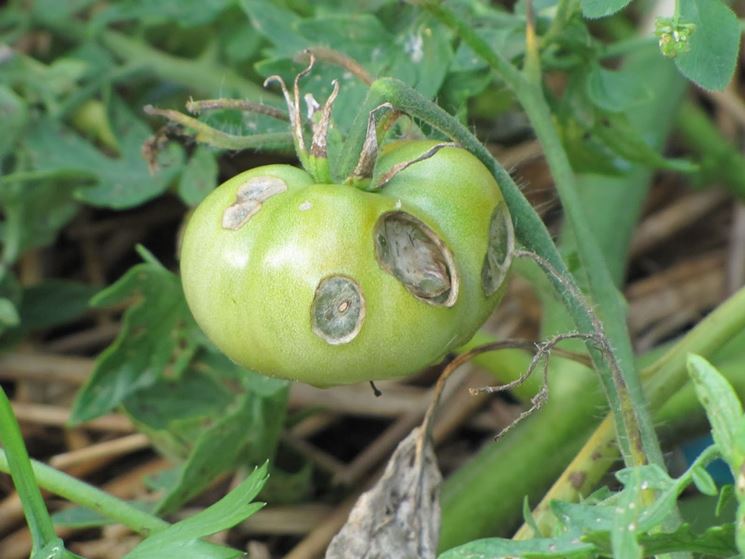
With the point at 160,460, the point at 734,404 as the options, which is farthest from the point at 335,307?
the point at 160,460

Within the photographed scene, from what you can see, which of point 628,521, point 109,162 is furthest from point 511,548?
point 109,162

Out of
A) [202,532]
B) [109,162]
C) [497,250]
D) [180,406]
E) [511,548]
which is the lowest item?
[180,406]

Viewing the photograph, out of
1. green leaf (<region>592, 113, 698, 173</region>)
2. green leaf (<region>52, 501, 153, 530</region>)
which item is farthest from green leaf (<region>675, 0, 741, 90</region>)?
green leaf (<region>52, 501, 153, 530</region>)

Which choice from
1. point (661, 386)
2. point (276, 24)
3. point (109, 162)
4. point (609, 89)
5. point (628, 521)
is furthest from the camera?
point (109, 162)

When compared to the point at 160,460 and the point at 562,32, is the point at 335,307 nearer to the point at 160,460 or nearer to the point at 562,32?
the point at 562,32

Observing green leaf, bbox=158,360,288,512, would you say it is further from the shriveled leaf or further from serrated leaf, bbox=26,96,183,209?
serrated leaf, bbox=26,96,183,209

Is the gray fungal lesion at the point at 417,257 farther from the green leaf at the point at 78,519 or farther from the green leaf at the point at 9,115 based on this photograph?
the green leaf at the point at 9,115

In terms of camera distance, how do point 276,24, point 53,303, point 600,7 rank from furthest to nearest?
point 53,303, point 276,24, point 600,7

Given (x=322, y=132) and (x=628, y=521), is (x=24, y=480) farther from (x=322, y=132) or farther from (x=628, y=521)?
(x=628, y=521)
